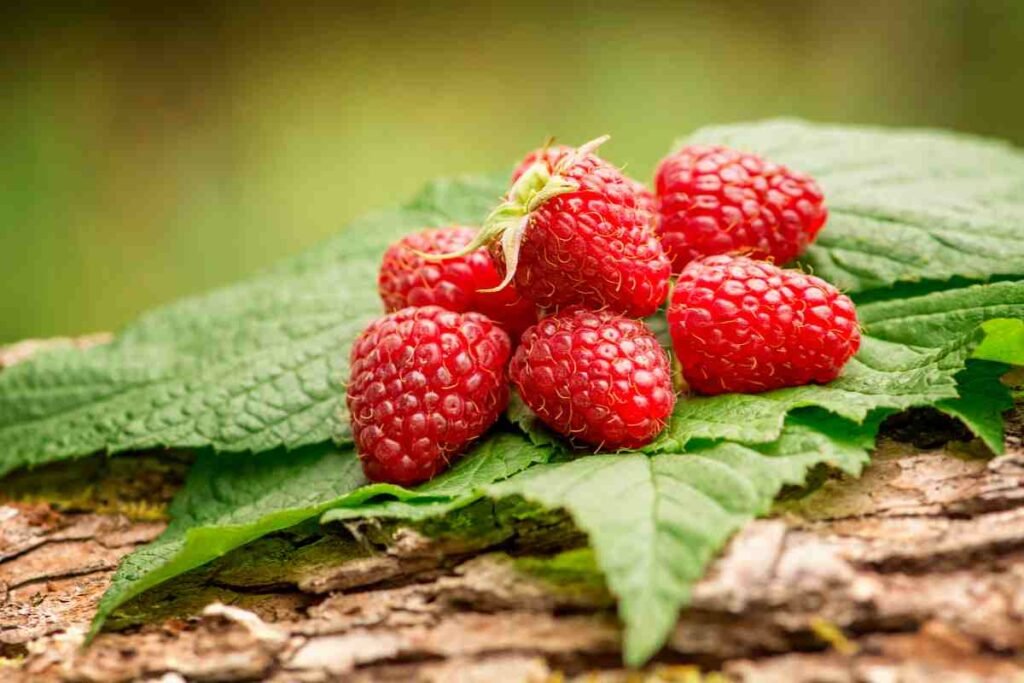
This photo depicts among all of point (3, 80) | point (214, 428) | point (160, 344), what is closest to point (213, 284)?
point (3, 80)

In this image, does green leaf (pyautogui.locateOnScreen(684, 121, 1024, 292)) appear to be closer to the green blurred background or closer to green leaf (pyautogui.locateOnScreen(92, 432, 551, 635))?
green leaf (pyautogui.locateOnScreen(92, 432, 551, 635))

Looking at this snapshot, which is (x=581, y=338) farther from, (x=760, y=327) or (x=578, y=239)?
(x=760, y=327)

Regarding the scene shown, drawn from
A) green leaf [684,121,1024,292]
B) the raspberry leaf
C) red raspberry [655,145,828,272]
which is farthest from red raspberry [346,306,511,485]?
green leaf [684,121,1024,292]

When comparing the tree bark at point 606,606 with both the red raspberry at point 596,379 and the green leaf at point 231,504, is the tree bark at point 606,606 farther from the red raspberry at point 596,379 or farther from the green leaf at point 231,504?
the red raspberry at point 596,379

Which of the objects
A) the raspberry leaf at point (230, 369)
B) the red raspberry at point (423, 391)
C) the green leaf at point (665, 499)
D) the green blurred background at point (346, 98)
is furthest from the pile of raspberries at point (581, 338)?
the green blurred background at point (346, 98)

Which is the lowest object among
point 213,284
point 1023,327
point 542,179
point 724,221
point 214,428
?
point 213,284

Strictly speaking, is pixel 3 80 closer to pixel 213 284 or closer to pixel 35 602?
pixel 213 284
